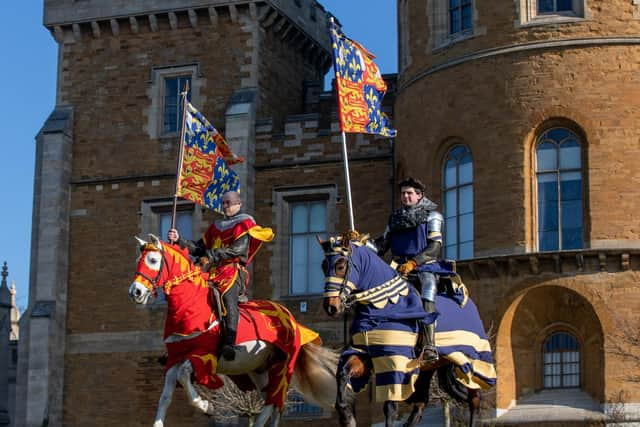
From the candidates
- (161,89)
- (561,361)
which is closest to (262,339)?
(561,361)

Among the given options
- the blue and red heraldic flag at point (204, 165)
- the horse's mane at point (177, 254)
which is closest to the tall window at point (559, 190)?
the blue and red heraldic flag at point (204, 165)

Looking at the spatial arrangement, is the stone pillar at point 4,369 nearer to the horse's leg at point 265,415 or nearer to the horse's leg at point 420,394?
the horse's leg at point 265,415

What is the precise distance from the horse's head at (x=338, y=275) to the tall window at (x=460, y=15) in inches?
587

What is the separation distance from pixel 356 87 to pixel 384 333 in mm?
6314

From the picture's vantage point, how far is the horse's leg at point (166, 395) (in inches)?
571

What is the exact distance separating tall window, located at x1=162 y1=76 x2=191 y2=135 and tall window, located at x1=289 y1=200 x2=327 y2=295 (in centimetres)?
402

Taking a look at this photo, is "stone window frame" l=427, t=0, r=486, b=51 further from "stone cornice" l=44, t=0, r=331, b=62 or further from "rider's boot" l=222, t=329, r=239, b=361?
"rider's boot" l=222, t=329, r=239, b=361

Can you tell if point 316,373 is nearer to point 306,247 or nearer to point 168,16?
point 306,247

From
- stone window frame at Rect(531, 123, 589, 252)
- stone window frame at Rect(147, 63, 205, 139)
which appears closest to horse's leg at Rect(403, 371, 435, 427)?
stone window frame at Rect(531, 123, 589, 252)

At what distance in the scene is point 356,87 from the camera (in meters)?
19.0

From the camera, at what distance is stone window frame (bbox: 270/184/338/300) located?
3112 centimetres

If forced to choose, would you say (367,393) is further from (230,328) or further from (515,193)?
(230,328)

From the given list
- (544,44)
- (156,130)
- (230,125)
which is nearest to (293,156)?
(230,125)

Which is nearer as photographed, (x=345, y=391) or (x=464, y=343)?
(x=345, y=391)
